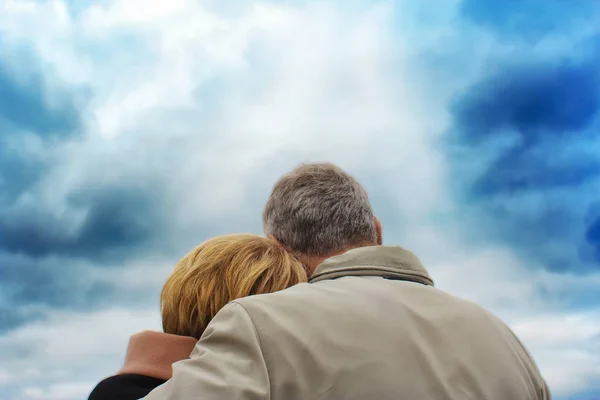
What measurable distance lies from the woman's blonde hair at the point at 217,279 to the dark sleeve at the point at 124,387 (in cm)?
42

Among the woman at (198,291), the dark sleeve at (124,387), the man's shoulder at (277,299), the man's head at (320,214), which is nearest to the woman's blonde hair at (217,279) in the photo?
the woman at (198,291)

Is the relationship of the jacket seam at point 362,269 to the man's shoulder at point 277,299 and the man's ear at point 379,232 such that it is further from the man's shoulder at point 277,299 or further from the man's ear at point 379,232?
the man's ear at point 379,232

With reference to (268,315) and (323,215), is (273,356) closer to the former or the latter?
(268,315)

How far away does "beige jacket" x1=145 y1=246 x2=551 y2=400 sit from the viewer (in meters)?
3.34

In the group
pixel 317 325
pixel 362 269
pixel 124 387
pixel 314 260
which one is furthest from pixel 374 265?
pixel 124 387

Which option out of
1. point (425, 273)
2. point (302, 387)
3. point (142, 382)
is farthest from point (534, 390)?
point (142, 382)

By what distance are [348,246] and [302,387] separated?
56.9 inches

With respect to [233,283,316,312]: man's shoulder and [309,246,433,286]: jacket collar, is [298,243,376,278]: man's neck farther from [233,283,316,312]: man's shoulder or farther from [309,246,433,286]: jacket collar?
[233,283,316,312]: man's shoulder

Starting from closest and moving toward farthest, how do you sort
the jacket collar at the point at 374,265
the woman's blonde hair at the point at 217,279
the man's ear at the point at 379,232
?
the jacket collar at the point at 374,265, the woman's blonde hair at the point at 217,279, the man's ear at the point at 379,232

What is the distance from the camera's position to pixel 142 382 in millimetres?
4160

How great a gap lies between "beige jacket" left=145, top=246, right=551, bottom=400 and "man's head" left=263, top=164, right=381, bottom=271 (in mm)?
575

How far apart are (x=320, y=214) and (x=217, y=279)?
0.87 meters

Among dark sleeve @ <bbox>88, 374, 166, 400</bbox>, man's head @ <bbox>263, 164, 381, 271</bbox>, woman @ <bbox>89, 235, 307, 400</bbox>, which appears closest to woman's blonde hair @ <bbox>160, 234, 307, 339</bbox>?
woman @ <bbox>89, 235, 307, 400</bbox>

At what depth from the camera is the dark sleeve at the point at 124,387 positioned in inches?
156
